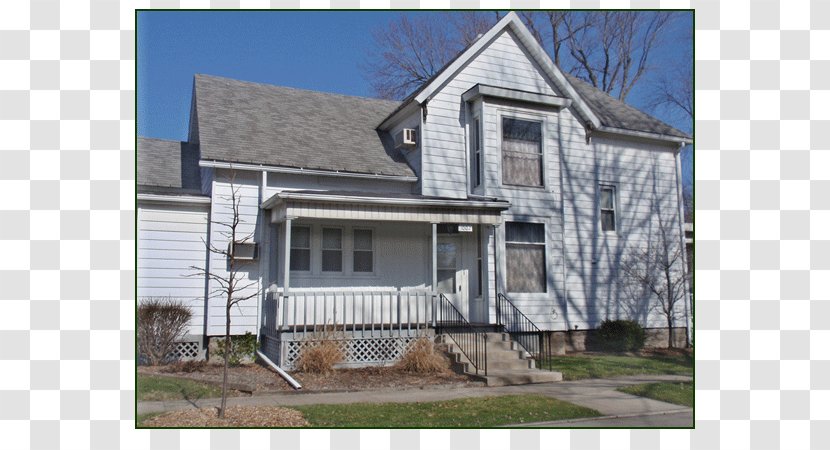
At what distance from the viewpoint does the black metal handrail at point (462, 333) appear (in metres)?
11.6

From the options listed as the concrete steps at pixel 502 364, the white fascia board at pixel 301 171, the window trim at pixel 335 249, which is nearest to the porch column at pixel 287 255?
the window trim at pixel 335 249

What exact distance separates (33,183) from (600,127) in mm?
11313

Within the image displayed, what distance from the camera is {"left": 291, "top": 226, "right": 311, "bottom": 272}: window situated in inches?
502

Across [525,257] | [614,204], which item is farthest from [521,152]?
[614,204]

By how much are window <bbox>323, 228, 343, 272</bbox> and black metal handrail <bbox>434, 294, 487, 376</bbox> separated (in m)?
2.04

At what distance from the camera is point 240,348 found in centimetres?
1197

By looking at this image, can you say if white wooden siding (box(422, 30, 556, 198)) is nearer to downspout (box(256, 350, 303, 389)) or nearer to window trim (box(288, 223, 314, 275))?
window trim (box(288, 223, 314, 275))

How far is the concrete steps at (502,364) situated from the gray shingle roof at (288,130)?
3.75 metres

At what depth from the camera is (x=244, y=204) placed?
12500mm

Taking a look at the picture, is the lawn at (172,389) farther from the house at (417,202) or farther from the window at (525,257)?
the window at (525,257)

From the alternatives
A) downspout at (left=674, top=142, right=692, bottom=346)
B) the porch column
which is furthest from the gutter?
downspout at (left=674, top=142, right=692, bottom=346)

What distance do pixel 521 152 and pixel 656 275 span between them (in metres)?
4.21

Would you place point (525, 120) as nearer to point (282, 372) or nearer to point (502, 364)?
point (502, 364)

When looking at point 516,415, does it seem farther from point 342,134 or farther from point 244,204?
point 342,134
